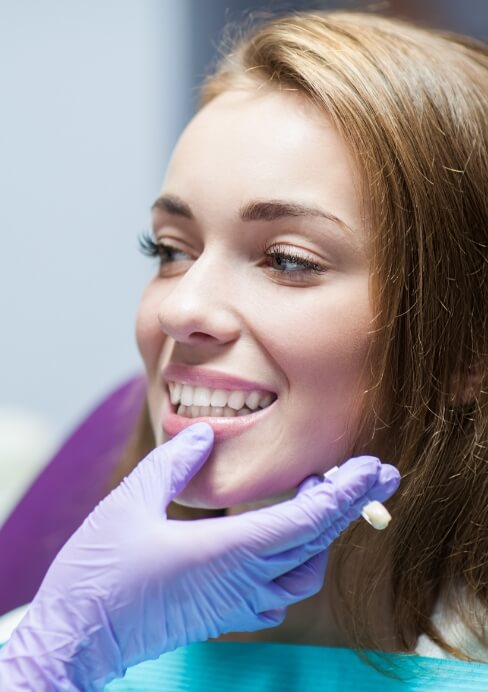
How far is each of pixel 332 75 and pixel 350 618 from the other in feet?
2.21

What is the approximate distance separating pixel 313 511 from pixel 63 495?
0.83m

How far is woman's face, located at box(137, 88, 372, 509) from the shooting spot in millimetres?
959

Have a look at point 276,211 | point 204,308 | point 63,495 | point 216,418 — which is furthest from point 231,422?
point 63,495

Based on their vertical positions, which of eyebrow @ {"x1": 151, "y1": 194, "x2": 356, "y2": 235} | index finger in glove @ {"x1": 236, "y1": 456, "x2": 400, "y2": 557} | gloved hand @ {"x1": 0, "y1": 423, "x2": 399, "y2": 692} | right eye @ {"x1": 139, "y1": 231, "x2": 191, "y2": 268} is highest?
eyebrow @ {"x1": 151, "y1": 194, "x2": 356, "y2": 235}

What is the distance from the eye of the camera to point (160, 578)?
0.85 metres

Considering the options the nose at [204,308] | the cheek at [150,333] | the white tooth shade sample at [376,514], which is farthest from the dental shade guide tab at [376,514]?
the cheek at [150,333]

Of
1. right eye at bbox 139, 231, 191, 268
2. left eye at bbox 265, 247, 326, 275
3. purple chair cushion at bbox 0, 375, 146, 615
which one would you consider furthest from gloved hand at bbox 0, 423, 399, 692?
purple chair cushion at bbox 0, 375, 146, 615

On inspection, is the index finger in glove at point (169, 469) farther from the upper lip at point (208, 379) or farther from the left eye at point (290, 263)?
the left eye at point (290, 263)

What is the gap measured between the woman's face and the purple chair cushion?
605 mm

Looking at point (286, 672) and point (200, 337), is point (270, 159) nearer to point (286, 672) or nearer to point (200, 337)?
point (200, 337)

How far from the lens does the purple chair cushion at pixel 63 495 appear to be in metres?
1.48

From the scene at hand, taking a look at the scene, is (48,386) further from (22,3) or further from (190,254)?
(190,254)

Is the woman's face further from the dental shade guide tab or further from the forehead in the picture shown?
the dental shade guide tab

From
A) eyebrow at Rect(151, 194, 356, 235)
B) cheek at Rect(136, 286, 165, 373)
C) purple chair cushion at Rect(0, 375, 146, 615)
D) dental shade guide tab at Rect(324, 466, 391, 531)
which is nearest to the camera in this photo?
dental shade guide tab at Rect(324, 466, 391, 531)
